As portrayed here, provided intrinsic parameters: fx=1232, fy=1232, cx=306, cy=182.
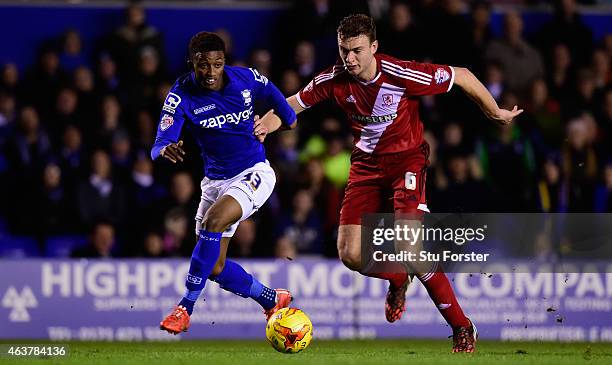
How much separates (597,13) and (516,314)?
16.2 feet

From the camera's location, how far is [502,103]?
43.7ft

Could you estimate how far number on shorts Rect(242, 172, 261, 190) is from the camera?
9.37 metres

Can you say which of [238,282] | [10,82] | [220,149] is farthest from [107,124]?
[238,282]

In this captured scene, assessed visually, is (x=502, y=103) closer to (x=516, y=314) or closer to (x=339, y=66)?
(x=516, y=314)

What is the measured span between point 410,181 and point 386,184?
0.23 m

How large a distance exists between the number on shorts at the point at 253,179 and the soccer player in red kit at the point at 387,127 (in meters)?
0.33

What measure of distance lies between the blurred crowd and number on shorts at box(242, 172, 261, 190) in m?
2.85

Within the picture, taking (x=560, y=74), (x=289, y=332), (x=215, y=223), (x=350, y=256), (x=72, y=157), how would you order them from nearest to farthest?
(x=215, y=223) < (x=289, y=332) < (x=350, y=256) < (x=72, y=157) < (x=560, y=74)

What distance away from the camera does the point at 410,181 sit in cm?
943

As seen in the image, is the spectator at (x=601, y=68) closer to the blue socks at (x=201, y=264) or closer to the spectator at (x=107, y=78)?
the spectator at (x=107, y=78)

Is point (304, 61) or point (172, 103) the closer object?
point (172, 103)

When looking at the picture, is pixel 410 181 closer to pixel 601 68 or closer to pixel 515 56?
pixel 515 56

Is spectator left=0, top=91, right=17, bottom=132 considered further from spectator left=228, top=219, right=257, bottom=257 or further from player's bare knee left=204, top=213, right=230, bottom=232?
player's bare knee left=204, top=213, right=230, bottom=232

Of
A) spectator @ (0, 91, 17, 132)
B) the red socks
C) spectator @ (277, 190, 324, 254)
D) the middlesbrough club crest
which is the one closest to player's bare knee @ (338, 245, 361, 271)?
the red socks
